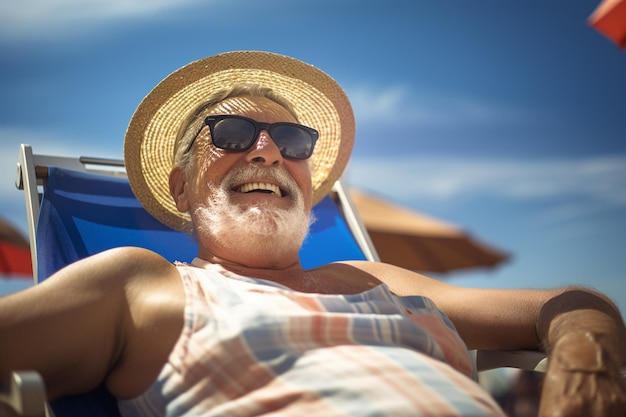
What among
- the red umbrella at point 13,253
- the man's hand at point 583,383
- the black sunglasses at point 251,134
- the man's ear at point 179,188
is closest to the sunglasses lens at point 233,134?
the black sunglasses at point 251,134

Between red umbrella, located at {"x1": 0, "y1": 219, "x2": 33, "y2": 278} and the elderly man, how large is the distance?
6.81 m

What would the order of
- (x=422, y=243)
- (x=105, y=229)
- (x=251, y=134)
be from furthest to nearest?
(x=422, y=243)
(x=105, y=229)
(x=251, y=134)

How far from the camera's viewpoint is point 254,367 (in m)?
1.85

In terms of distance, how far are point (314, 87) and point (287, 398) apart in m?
1.75

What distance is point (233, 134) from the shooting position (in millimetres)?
2648

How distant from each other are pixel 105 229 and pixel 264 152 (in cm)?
96

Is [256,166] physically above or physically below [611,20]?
below

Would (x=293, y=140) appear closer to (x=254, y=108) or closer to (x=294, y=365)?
(x=254, y=108)

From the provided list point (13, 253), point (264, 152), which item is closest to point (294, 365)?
point (264, 152)

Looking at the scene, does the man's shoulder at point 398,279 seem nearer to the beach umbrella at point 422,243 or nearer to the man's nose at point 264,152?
the man's nose at point 264,152

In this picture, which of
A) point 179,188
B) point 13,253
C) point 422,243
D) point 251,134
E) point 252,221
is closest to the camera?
point 252,221

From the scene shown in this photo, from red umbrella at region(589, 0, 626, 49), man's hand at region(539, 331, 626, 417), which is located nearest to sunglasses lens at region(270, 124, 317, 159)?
man's hand at region(539, 331, 626, 417)

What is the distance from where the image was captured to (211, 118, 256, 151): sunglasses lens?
8.67 ft

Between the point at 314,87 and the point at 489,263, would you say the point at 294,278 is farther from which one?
the point at 489,263
